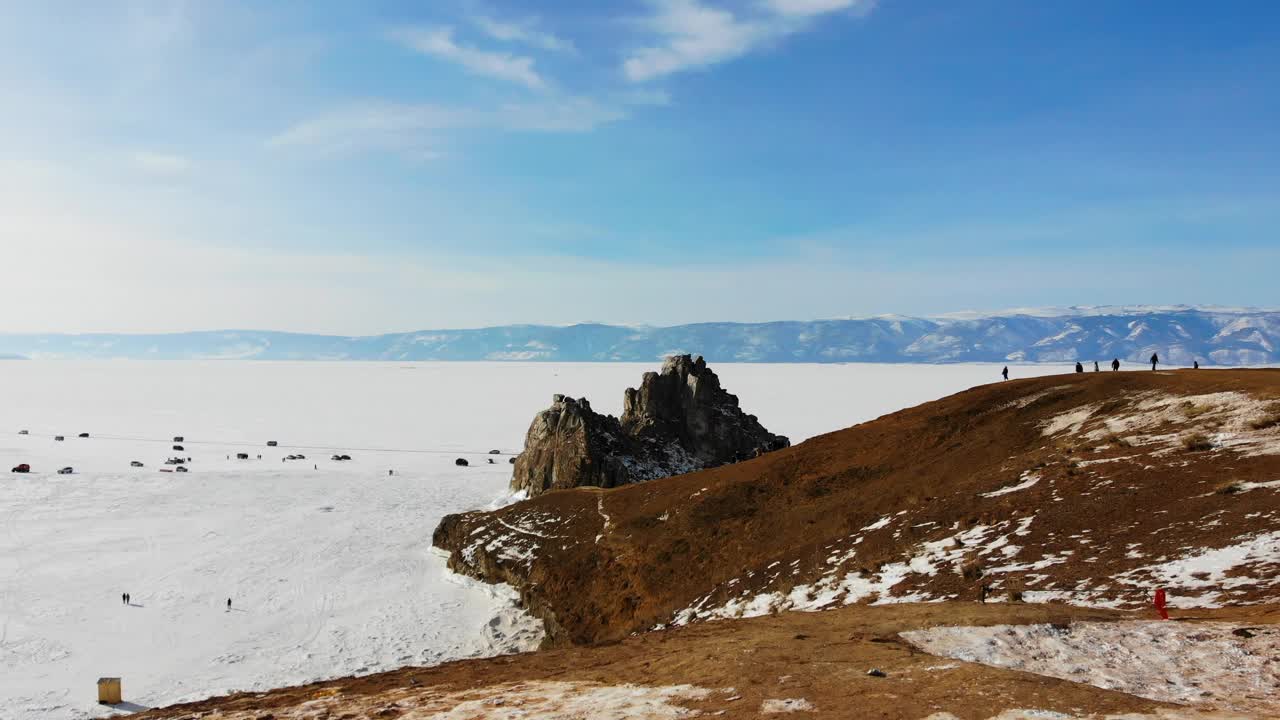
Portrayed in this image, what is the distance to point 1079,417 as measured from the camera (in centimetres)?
3738

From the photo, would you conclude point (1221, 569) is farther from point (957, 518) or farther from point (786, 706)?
point (786, 706)

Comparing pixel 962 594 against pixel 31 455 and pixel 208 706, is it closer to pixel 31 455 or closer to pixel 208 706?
pixel 208 706

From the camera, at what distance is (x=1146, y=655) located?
16297mm

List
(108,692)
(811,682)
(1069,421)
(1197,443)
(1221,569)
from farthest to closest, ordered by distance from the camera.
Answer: (1069,421), (108,692), (1197,443), (1221,569), (811,682)

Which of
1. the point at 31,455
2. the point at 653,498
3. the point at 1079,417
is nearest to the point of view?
the point at 1079,417

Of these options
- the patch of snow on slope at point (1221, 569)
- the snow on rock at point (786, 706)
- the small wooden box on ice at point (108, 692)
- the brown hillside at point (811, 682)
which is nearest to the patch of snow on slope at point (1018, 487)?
the patch of snow on slope at point (1221, 569)

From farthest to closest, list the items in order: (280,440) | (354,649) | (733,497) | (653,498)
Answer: (280,440), (653,498), (733,497), (354,649)

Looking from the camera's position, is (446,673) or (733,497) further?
(733,497)

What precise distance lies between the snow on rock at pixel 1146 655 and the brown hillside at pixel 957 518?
3777mm

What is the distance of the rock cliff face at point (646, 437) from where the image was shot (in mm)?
68438

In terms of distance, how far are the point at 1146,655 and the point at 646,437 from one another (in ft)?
203

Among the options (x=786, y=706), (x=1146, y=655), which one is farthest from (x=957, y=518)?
(x=786, y=706)

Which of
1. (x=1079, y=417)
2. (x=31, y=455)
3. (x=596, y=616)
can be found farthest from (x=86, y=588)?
(x=31, y=455)

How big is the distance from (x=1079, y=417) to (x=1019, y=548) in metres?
14.0
